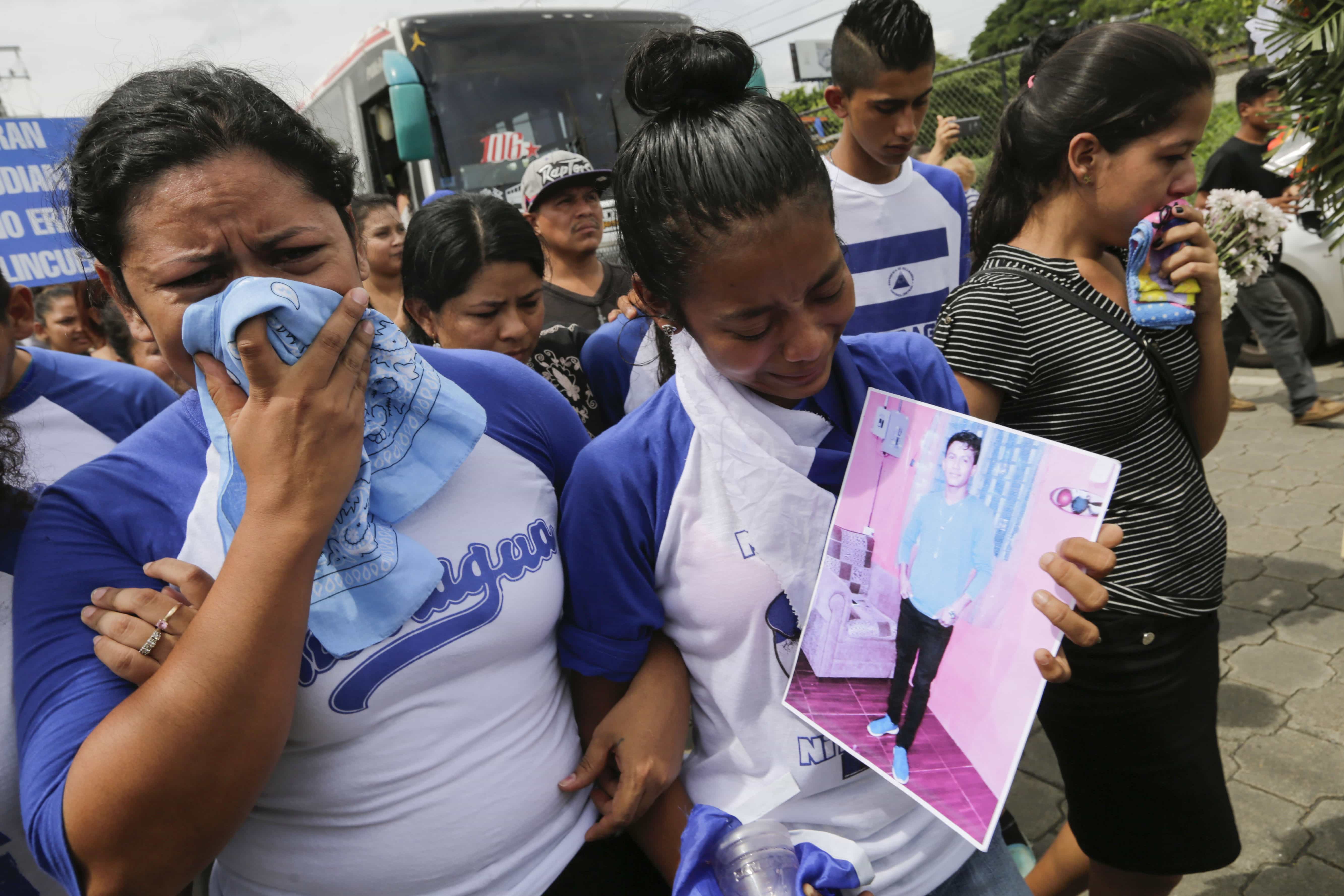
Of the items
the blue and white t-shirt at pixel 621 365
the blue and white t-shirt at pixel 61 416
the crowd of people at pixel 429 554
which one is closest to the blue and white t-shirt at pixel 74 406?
the blue and white t-shirt at pixel 61 416

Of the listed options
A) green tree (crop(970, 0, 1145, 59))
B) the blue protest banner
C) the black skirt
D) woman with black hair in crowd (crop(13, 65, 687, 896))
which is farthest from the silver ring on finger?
green tree (crop(970, 0, 1145, 59))

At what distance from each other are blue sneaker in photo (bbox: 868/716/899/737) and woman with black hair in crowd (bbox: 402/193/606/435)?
136 cm

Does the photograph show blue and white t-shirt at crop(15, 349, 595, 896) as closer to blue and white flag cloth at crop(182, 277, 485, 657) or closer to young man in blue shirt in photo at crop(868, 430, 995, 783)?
blue and white flag cloth at crop(182, 277, 485, 657)

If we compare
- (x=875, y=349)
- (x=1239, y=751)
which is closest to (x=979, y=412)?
(x=875, y=349)

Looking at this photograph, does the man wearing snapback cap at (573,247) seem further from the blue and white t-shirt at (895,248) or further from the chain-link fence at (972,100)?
the chain-link fence at (972,100)

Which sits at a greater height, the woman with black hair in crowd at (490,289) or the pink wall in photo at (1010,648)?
the woman with black hair in crowd at (490,289)

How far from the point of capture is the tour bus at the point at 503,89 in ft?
23.0

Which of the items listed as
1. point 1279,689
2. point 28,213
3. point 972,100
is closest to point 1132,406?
point 1279,689

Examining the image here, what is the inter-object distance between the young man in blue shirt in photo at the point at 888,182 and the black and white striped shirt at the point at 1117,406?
1162 millimetres

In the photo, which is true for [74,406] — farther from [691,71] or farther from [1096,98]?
[1096,98]

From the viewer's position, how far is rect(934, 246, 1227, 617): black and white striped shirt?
1.70m

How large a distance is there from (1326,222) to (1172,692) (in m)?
1.04

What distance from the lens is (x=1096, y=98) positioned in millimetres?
1743

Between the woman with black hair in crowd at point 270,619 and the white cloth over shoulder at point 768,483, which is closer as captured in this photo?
the woman with black hair in crowd at point 270,619
